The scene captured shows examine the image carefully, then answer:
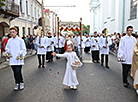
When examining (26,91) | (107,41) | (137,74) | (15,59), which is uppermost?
(107,41)

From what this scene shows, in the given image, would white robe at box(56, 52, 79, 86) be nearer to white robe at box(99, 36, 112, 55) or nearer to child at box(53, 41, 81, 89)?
child at box(53, 41, 81, 89)

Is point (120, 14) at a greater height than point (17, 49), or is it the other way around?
point (120, 14)

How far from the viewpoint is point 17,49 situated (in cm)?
543

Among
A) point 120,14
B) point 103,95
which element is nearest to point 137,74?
point 103,95

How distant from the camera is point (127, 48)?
5.83 metres

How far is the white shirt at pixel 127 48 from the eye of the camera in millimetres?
5786

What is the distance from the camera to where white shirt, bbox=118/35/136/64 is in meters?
5.79

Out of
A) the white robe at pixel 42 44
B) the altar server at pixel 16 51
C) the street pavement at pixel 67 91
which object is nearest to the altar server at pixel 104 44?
the street pavement at pixel 67 91

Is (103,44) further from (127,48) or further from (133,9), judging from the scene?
(133,9)

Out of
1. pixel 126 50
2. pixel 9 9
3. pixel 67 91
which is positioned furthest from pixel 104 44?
pixel 9 9

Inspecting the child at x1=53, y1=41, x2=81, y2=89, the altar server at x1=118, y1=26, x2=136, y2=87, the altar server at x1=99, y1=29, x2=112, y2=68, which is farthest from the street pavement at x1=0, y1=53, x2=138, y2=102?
the altar server at x1=99, y1=29, x2=112, y2=68

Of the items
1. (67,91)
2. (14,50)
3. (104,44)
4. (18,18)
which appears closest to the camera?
(67,91)

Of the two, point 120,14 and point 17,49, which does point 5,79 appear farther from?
point 120,14

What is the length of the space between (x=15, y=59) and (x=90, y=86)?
2.62m
